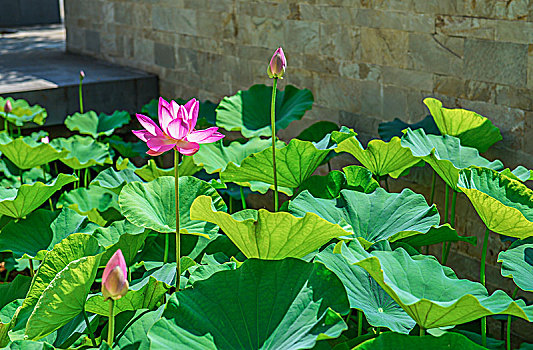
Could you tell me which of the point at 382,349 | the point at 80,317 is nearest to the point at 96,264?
the point at 80,317

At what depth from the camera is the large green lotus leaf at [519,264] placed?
1.69m

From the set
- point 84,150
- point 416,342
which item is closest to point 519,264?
point 416,342

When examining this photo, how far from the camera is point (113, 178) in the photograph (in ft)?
9.40

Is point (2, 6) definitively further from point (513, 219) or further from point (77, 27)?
point (513, 219)

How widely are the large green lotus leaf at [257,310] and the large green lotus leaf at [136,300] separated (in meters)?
0.20

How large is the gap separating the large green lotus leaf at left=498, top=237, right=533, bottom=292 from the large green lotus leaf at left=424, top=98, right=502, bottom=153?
1.07m

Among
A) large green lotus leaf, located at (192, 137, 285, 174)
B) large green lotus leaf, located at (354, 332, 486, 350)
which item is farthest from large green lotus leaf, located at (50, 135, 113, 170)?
large green lotus leaf, located at (354, 332, 486, 350)

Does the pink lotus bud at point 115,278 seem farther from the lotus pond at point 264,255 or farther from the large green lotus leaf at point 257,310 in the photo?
the large green lotus leaf at point 257,310

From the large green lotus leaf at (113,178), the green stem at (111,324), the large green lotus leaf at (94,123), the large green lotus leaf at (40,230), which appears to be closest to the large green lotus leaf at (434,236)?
the green stem at (111,324)

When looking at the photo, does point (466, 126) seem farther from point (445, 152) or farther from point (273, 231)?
point (273, 231)

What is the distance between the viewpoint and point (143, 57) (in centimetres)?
601

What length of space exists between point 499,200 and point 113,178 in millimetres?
1617

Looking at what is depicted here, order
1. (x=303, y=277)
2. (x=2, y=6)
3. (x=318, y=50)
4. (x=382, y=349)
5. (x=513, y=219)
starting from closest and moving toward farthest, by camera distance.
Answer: (x=382, y=349) < (x=303, y=277) < (x=513, y=219) < (x=318, y=50) < (x=2, y=6)

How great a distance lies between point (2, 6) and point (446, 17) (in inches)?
389
